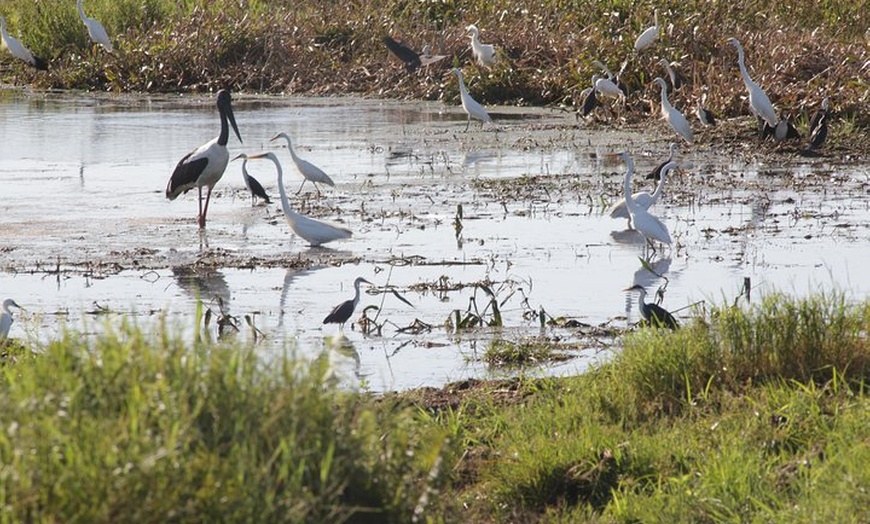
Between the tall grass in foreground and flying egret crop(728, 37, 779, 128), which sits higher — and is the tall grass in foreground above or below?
below

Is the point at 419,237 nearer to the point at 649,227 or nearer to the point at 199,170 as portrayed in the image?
the point at 649,227

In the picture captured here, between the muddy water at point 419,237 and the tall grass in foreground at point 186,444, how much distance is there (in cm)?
34

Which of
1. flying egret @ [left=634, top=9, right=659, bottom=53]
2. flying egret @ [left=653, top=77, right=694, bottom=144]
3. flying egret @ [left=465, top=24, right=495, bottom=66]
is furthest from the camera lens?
flying egret @ [left=465, top=24, right=495, bottom=66]

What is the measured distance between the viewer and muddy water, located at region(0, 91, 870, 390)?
8633mm

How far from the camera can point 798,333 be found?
20.2 ft

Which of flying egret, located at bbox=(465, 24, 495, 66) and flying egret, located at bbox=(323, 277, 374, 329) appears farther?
flying egret, located at bbox=(465, 24, 495, 66)

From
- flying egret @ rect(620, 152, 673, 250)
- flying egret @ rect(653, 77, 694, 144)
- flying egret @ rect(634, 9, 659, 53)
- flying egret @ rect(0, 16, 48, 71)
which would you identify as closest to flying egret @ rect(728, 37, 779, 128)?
flying egret @ rect(653, 77, 694, 144)

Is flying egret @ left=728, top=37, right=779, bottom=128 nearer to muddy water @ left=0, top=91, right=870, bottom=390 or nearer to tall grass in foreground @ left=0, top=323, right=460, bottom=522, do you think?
muddy water @ left=0, top=91, right=870, bottom=390

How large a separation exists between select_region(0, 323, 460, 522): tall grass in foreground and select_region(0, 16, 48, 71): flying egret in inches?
968

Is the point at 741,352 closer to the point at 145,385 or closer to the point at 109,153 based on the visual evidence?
the point at 145,385

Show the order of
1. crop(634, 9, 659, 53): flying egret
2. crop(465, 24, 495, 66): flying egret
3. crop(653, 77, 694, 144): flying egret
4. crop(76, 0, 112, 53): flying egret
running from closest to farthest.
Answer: crop(653, 77, 694, 144): flying egret
crop(634, 9, 659, 53): flying egret
crop(465, 24, 495, 66): flying egret
crop(76, 0, 112, 53): flying egret

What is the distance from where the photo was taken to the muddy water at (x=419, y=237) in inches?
340

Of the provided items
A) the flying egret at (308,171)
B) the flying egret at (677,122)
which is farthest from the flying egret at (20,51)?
the flying egret at (308,171)

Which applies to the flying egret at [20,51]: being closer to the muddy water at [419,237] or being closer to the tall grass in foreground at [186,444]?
the muddy water at [419,237]
